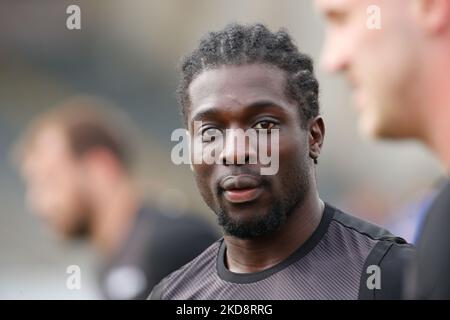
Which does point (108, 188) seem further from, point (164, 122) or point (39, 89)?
point (39, 89)

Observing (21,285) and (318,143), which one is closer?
(318,143)

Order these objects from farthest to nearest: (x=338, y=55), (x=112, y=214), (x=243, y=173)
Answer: (x=112, y=214) < (x=243, y=173) < (x=338, y=55)

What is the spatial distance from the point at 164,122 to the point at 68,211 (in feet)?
15.5

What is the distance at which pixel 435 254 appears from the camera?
188 cm

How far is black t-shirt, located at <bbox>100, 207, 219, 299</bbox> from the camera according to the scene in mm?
4113

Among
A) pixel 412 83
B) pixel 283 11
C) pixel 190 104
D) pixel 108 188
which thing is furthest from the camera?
pixel 283 11

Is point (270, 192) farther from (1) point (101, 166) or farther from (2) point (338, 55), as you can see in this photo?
(1) point (101, 166)

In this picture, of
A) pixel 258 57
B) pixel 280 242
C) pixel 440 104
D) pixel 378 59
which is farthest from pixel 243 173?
pixel 440 104

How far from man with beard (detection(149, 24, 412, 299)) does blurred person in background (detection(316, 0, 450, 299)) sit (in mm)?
602

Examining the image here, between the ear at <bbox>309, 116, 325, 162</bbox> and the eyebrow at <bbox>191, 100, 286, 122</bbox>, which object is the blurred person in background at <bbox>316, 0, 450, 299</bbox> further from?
the ear at <bbox>309, 116, 325, 162</bbox>

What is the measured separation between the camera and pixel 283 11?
8.45m

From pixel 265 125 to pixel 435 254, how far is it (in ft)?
2.92
